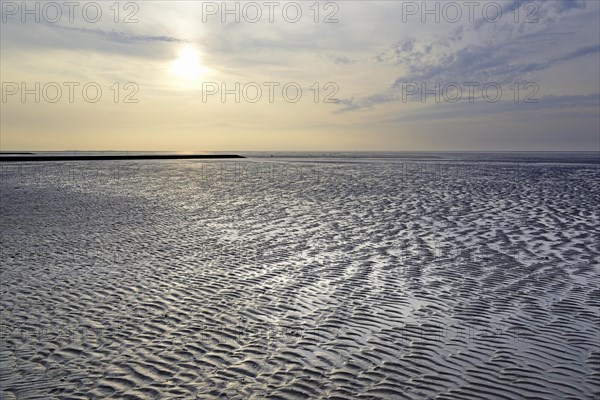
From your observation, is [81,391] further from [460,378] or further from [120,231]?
[120,231]

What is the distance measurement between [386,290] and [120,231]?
13800 millimetres

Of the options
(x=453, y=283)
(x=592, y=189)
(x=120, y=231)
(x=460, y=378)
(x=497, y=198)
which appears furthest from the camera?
(x=592, y=189)

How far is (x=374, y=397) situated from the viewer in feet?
23.7

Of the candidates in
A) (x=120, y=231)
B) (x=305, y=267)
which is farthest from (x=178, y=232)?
(x=305, y=267)

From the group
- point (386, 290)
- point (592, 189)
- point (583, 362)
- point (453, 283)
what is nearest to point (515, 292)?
point (453, 283)

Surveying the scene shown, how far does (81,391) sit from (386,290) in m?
7.91

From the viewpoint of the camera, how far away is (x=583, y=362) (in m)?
8.37

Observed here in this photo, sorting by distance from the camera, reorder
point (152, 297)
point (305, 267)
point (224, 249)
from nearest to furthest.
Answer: point (152, 297), point (305, 267), point (224, 249)

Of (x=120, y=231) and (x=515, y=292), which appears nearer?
(x=515, y=292)

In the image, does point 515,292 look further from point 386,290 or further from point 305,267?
point 305,267

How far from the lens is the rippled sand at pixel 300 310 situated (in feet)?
25.3

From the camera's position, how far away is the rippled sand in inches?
304

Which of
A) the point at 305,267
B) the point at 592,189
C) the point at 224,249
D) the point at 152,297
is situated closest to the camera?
the point at 152,297

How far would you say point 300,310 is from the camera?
11.2 meters
